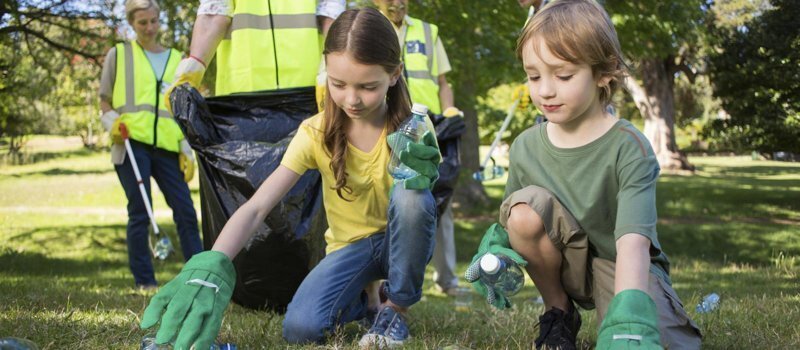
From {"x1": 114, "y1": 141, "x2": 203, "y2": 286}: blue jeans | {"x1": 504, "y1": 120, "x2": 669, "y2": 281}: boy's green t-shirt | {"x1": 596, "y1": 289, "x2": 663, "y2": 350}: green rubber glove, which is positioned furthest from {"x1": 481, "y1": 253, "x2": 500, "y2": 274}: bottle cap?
{"x1": 114, "y1": 141, "x2": 203, "y2": 286}: blue jeans

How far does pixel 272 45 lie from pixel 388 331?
4.81 feet

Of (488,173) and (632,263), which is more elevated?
(632,263)

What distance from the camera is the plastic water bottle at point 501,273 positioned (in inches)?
96.0

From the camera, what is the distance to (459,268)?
315 inches

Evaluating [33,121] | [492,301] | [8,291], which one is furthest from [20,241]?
[492,301]

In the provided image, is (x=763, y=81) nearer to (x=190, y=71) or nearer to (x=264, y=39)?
(x=264, y=39)

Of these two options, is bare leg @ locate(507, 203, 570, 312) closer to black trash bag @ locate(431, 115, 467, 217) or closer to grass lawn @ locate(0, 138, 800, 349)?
grass lawn @ locate(0, 138, 800, 349)

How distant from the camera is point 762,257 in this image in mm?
7676

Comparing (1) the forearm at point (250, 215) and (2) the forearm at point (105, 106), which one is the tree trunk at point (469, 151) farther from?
(1) the forearm at point (250, 215)

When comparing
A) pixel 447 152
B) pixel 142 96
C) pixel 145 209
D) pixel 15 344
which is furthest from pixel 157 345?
pixel 142 96

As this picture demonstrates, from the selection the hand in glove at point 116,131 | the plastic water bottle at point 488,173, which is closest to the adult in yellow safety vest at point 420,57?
the plastic water bottle at point 488,173

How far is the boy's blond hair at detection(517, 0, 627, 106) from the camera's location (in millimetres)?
2328

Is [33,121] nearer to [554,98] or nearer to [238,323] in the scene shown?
[238,323]

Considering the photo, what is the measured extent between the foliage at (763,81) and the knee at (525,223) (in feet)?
11.9
